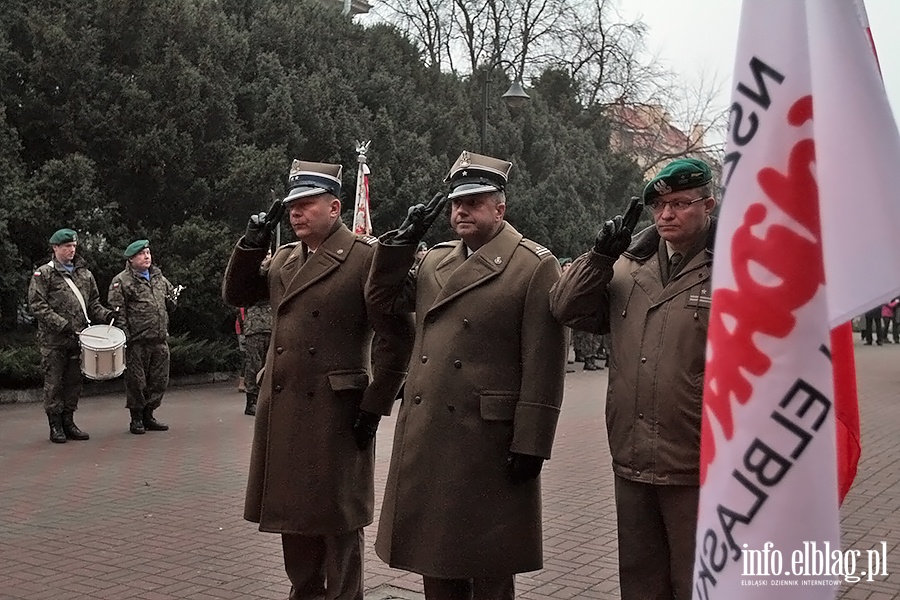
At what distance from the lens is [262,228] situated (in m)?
4.54

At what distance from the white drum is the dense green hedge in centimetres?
407

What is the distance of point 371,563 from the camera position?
5.88 metres

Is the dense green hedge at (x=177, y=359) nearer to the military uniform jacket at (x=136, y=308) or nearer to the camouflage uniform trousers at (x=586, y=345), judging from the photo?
the military uniform jacket at (x=136, y=308)

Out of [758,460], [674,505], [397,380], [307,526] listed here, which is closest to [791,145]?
[758,460]

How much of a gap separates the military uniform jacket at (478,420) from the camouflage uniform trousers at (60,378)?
7109 millimetres

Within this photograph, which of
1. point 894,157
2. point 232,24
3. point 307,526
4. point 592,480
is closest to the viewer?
point 894,157

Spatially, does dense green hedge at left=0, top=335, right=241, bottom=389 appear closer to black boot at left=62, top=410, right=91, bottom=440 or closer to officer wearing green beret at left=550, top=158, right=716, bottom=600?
black boot at left=62, top=410, right=91, bottom=440

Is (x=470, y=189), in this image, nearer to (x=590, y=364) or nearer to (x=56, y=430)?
(x=56, y=430)

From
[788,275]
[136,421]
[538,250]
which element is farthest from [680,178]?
[136,421]

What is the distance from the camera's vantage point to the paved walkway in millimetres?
5375

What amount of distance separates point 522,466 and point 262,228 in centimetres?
161

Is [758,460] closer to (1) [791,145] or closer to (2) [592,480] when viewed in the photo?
(1) [791,145]

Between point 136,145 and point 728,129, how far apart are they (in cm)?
1482

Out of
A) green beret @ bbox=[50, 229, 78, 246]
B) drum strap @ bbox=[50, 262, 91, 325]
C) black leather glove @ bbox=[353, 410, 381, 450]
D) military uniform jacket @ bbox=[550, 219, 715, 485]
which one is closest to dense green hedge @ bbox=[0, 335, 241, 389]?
drum strap @ bbox=[50, 262, 91, 325]
